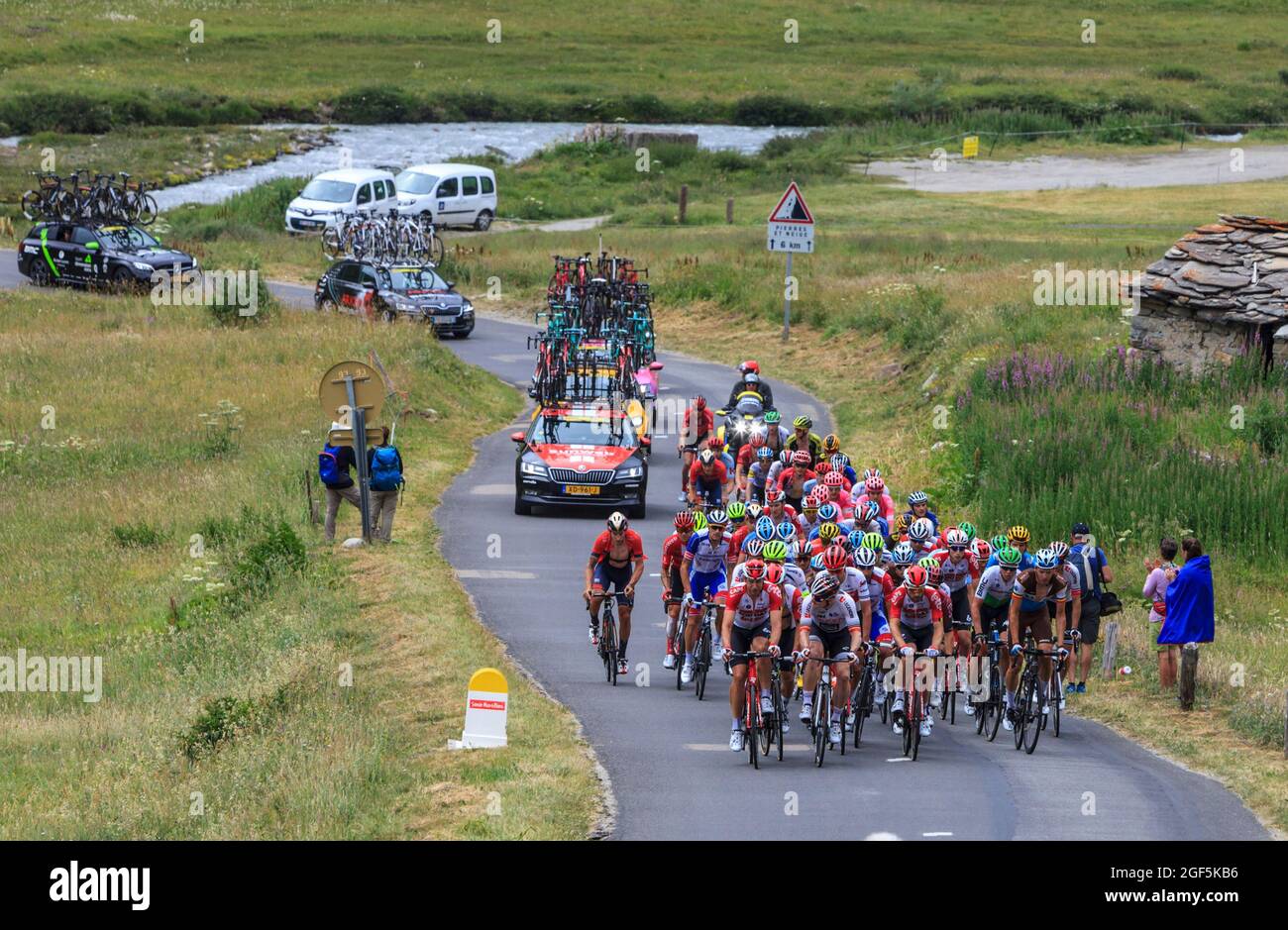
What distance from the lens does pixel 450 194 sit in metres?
57.4

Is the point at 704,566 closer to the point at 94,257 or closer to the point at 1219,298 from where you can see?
the point at 1219,298

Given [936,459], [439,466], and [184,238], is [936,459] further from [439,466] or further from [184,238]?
[184,238]

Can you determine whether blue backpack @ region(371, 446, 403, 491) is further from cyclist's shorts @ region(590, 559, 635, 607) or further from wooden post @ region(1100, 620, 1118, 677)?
wooden post @ region(1100, 620, 1118, 677)

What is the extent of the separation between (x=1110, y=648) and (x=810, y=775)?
538 centimetres

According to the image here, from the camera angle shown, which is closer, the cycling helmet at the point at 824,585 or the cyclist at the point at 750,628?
the cyclist at the point at 750,628

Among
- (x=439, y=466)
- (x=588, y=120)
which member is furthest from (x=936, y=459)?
(x=588, y=120)

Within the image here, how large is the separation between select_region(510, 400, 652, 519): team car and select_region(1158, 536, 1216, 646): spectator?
985cm

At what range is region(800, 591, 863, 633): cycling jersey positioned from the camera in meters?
15.6

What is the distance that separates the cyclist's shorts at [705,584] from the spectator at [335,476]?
702 cm

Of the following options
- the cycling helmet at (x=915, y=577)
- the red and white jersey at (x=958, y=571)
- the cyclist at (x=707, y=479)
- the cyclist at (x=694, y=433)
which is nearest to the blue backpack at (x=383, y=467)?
the cyclist at (x=707, y=479)

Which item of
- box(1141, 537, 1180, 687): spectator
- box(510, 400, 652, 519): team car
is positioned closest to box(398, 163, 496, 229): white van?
box(510, 400, 652, 519): team car

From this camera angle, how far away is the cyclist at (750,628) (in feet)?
50.6

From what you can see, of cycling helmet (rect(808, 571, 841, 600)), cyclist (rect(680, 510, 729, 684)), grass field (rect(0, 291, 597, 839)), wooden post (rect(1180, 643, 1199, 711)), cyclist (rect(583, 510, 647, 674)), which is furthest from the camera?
cyclist (rect(583, 510, 647, 674))

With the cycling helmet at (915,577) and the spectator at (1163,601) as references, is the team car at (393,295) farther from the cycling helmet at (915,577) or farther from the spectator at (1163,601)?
the cycling helmet at (915,577)
